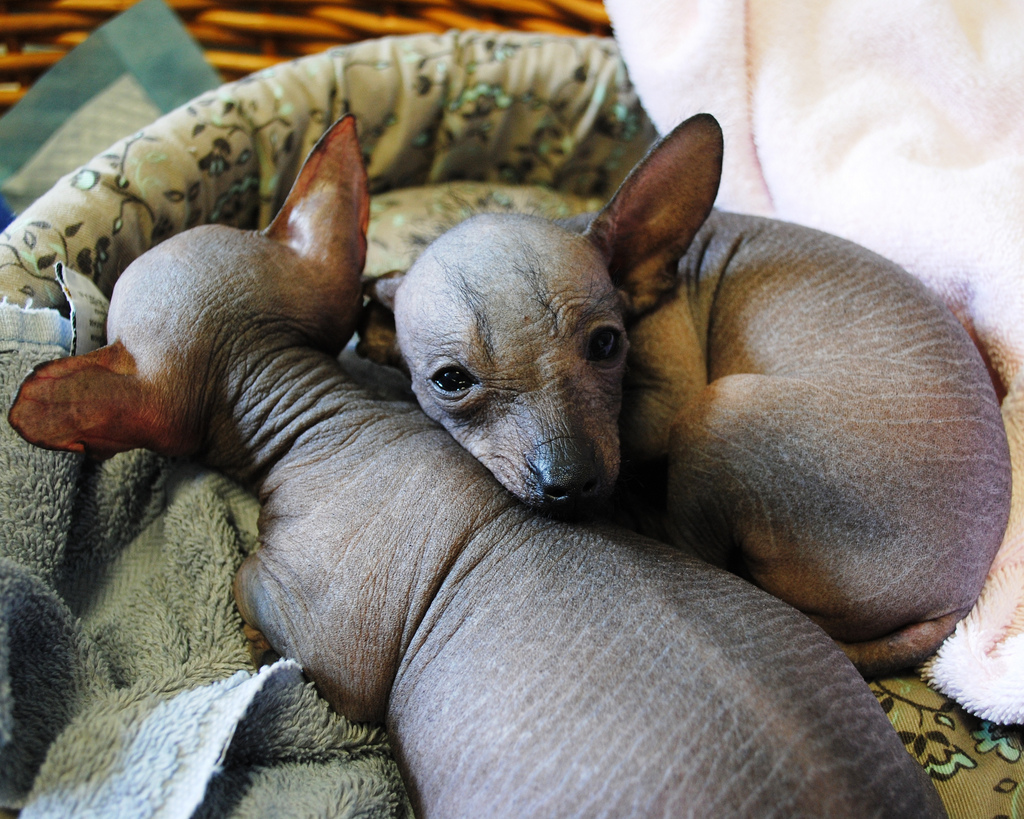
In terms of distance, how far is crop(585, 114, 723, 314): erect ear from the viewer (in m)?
1.56

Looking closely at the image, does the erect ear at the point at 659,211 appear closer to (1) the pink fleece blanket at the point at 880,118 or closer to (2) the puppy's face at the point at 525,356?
(2) the puppy's face at the point at 525,356

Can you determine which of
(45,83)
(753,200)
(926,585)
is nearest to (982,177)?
(753,200)

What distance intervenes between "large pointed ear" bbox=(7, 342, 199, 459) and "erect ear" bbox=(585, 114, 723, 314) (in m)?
0.90

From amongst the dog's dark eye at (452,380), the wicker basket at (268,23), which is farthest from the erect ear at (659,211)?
the wicker basket at (268,23)

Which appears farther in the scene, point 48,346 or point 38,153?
point 38,153

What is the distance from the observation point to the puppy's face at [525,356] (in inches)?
53.2

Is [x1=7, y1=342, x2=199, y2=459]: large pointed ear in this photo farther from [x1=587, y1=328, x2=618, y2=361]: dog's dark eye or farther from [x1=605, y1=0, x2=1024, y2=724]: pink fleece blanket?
[x1=605, y1=0, x2=1024, y2=724]: pink fleece blanket

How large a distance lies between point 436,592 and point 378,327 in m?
0.68

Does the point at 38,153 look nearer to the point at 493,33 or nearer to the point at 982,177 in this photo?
the point at 493,33

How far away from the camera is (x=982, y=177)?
176cm

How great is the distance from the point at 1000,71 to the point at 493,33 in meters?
1.33

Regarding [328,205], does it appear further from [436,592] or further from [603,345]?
[436,592]

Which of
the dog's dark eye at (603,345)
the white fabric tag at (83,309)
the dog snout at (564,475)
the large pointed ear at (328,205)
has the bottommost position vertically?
the dog snout at (564,475)

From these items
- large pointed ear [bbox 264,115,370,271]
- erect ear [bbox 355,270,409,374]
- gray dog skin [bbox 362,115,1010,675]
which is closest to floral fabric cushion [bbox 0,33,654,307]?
large pointed ear [bbox 264,115,370,271]
